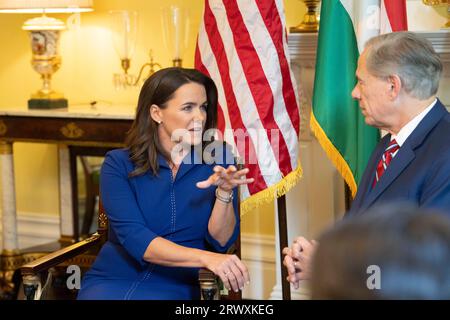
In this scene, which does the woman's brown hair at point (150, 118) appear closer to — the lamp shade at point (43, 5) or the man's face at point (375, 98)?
the man's face at point (375, 98)

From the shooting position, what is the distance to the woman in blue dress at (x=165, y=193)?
277cm

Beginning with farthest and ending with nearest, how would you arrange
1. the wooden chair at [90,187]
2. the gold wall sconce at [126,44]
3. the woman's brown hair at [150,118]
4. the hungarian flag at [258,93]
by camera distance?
the wooden chair at [90,187] → the gold wall sconce at [126,44] → the hungarian flag at [258,93] → the woman's brown hair at [150,118]

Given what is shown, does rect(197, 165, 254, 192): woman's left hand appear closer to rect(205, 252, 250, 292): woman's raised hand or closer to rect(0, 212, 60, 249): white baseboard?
rect(205, 252, 250, 292): woman's raised hand

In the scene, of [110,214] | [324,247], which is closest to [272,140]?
[110,214]

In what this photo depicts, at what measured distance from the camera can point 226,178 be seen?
2656mm

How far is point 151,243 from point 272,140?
Result: 0.90 m

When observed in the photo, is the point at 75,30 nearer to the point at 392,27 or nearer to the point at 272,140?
the point at 272,140

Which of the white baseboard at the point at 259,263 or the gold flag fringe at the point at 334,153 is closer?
the gold flag fringe at the point at 334,153

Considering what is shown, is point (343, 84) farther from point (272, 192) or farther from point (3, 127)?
point (3, 127)

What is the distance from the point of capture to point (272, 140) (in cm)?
343

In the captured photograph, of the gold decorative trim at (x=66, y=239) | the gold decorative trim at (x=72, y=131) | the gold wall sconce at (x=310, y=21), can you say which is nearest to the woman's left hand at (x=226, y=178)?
the gold wall sconce at (x=310, y=21)

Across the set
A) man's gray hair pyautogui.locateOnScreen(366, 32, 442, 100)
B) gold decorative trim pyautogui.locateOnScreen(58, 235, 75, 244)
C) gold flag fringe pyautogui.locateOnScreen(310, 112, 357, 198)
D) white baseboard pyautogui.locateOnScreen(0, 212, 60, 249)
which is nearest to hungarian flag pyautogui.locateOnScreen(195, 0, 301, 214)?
gold flag fringe pyautogui.locateOnScreen(310, 112, 357, 198)

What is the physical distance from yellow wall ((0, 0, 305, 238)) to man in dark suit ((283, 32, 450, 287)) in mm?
1723

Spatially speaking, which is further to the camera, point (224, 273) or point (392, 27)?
point (392, 27)
